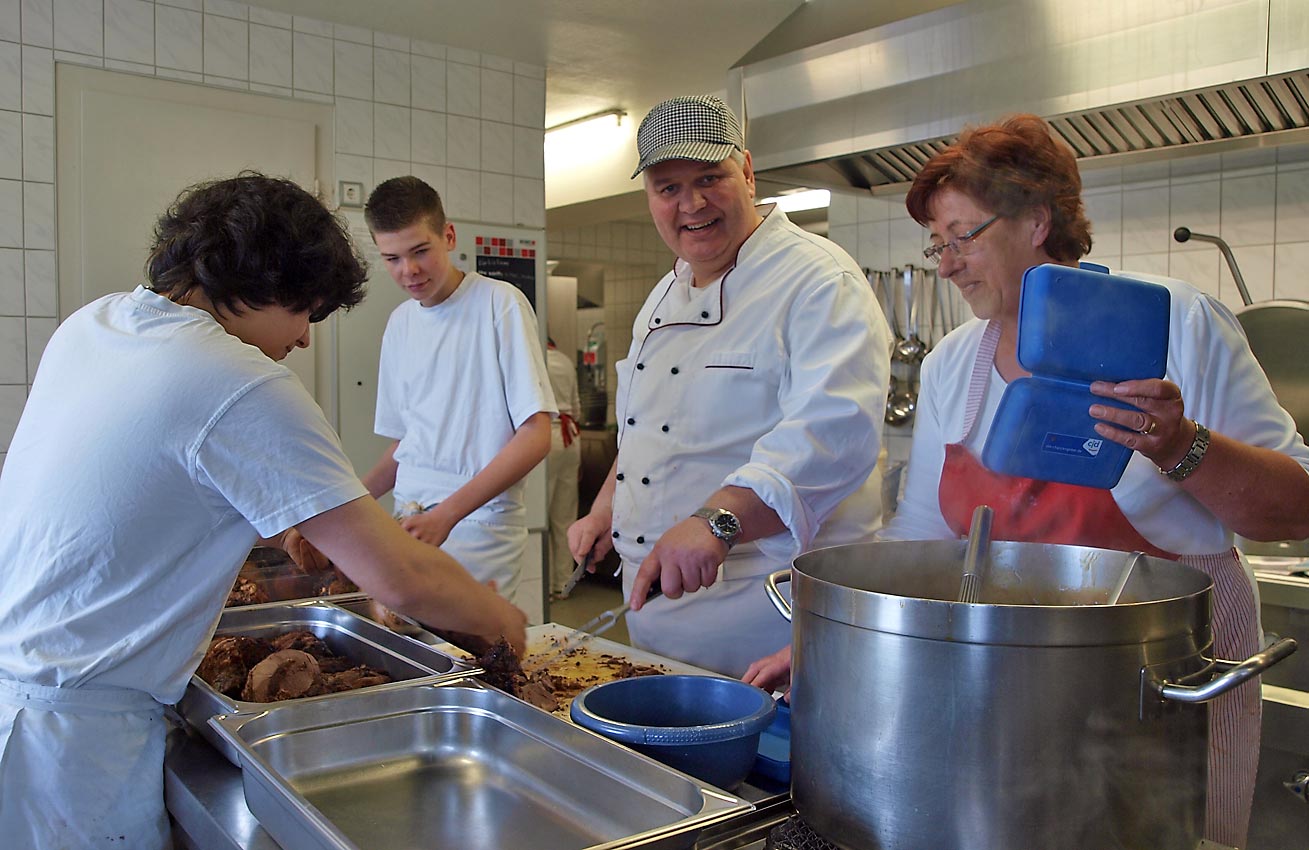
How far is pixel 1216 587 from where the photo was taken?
1.44 m

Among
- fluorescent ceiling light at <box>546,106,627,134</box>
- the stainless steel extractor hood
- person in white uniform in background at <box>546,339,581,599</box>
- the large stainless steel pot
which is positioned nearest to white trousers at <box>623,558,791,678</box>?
the large stainless steel pot

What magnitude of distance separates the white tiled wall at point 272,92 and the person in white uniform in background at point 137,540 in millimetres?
2372

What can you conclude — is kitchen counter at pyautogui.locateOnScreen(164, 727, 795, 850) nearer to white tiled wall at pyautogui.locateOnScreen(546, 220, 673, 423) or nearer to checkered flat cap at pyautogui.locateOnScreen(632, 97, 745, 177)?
checkered flat cap at pyautogui.locateOnScreen(632, 97, 745, 177)

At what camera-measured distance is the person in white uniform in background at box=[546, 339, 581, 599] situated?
22.2 feet

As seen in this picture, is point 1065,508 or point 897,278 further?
point 897,278

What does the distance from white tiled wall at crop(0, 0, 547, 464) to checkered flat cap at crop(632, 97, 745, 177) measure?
2.41m

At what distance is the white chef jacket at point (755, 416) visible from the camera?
5.58 ft

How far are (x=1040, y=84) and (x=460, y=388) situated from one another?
1803 mm

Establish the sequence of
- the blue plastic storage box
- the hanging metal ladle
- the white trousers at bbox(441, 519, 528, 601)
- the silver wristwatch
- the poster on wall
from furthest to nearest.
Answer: the poster on wall, the hanging metal ladle, the white trousers at bbox(441, 519, 528, 601), the silver wristwatch, the blue plastic storage box

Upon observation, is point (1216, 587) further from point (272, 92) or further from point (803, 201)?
point (803, 201)

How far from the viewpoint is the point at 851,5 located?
11.0 ft

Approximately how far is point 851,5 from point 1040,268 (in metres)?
2.78

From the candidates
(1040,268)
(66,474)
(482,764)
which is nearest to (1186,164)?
(1040,268)

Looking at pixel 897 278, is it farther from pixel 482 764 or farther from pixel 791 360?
pixel 482 764
